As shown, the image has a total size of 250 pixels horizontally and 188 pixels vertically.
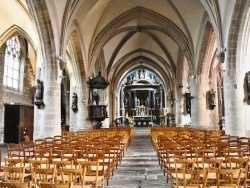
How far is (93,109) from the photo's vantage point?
66.1ft

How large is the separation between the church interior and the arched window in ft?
0.21

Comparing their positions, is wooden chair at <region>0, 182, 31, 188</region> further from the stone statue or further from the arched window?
the arched window

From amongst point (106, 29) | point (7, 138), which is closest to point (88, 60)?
point (106, 29)

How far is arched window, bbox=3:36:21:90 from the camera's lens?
18.7 metres

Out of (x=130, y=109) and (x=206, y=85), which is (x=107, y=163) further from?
(x=130, y=109)

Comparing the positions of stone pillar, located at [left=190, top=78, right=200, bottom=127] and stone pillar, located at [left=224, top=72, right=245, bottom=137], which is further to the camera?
stone pillar, located at [left=190, top=78, right=200, bottom=127]

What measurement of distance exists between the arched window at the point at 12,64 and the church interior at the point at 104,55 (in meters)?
0.06

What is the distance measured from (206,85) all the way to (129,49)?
1157 cm

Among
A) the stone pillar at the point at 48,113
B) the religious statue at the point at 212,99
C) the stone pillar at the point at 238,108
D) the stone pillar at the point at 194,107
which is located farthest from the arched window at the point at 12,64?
the stone pillar at the point at 238,108

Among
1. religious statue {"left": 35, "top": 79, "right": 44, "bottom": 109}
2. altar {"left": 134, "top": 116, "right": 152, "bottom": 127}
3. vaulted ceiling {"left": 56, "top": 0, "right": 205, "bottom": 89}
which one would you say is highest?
vaulted ceiling {"left": 56, "top": 0, "right": 205, "bottom": 89}

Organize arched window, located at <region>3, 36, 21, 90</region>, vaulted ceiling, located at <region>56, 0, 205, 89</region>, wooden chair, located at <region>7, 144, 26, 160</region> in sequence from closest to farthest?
wooden chair, located at <region>7, 144, 26, 160</region> < vaulted ceiling, located at <region>56, 0, 205, 89</region> < arched window, located at <region>3, 36, 21, 90</region>

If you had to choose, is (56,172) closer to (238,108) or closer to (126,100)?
(238,108)

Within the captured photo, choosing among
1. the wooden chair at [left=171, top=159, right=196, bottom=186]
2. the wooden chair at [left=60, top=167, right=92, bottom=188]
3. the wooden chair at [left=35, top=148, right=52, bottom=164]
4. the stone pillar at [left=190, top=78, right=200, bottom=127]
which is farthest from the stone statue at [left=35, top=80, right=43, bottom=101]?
the stone pillar at [left=190, top=78, right=200, bottom=127]

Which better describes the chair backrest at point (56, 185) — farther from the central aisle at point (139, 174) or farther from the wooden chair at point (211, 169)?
the central aisle at point (139, 174)
